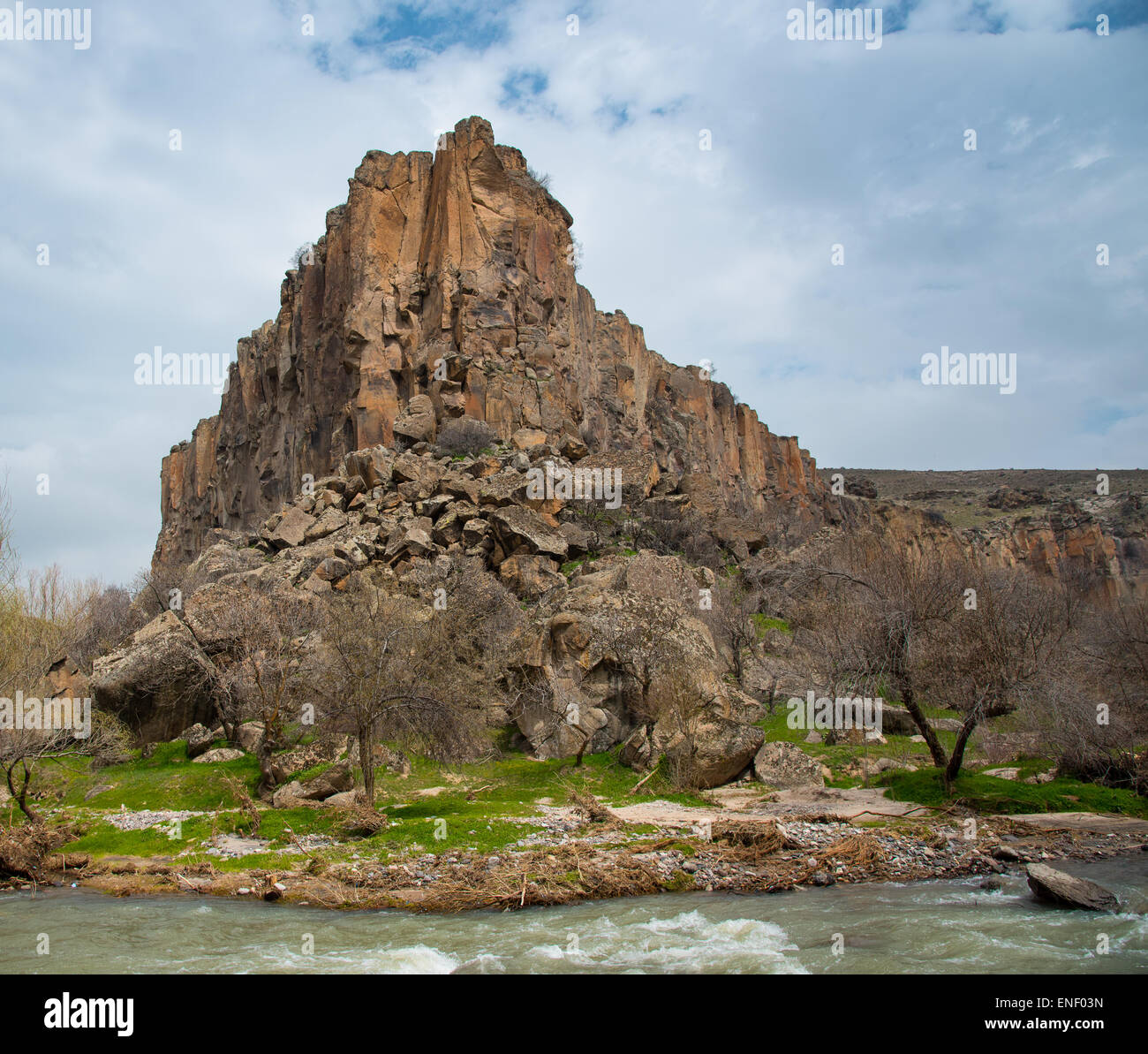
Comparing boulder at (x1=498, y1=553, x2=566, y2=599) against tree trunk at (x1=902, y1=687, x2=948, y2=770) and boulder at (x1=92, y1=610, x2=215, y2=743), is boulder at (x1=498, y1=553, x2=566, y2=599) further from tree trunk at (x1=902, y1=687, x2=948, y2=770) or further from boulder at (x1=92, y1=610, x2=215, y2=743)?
tree trunk at (x1=902, y1=687, x2=948, y2=770)

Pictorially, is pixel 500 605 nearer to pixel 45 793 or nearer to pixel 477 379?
pixel 45 793

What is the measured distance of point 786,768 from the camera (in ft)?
67.4

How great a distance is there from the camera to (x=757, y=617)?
39750 mm

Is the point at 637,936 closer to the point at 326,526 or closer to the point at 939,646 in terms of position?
the point at 939,646

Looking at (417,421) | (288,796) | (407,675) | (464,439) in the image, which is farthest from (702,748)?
(417,421)

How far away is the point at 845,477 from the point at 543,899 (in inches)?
4013

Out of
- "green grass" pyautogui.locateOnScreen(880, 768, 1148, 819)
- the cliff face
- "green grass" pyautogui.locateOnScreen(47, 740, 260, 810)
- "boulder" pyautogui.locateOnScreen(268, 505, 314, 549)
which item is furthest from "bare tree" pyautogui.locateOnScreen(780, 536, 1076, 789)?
the cliff face

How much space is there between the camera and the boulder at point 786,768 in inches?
793

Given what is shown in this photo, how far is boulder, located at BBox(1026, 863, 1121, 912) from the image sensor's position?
11.1 metres

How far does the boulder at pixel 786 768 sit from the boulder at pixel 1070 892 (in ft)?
27.1

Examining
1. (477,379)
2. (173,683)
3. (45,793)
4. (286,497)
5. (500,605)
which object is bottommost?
(45,793)

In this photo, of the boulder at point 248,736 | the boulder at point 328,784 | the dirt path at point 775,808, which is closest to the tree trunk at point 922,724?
the dirt path at point 775,808

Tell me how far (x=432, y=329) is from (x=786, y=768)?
122ft
